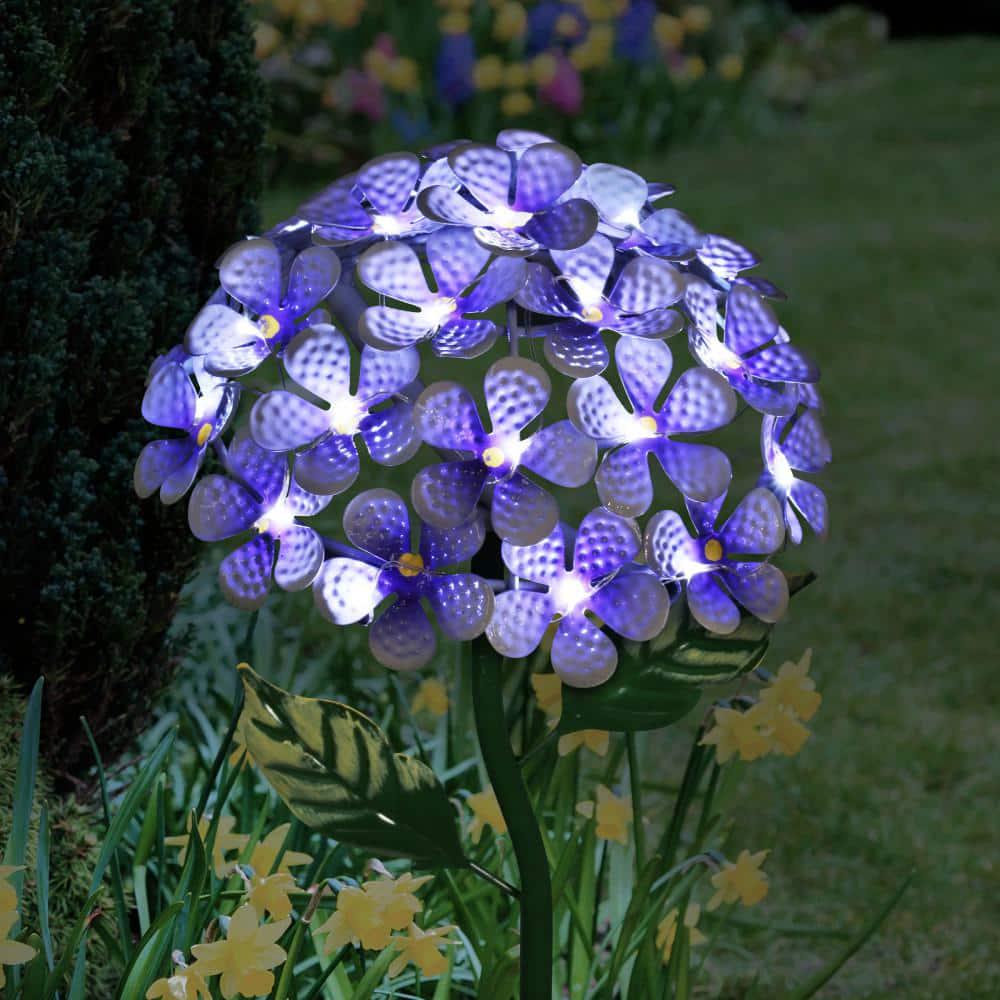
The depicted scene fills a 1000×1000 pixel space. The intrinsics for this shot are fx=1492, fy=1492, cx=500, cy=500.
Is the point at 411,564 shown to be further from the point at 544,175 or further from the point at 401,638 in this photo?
the point at 544,175

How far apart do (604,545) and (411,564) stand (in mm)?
194

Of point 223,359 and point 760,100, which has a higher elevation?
point 223,359

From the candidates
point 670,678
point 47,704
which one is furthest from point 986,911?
point 47,704

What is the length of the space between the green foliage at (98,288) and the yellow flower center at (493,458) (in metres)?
0.64

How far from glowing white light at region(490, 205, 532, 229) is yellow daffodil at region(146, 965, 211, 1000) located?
2.56 ft

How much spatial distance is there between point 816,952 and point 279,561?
146 centimetres

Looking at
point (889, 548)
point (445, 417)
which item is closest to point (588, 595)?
point (445, 417)

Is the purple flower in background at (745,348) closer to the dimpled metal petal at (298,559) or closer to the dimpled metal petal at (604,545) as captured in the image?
the dimpled metal petal at (604,545)

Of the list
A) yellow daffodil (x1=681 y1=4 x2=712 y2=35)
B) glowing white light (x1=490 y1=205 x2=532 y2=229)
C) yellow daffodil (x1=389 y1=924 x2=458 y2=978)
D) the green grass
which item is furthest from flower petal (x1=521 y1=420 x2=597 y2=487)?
yellow daffodil (x1=681 y1=4 x2=712 y2=35)

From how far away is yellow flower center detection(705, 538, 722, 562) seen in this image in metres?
1.55

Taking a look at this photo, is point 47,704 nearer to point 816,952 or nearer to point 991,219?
point 816,952

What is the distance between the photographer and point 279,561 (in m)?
1.48

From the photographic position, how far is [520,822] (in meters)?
1.62

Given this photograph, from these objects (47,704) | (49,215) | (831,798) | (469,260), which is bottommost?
(831,798)
